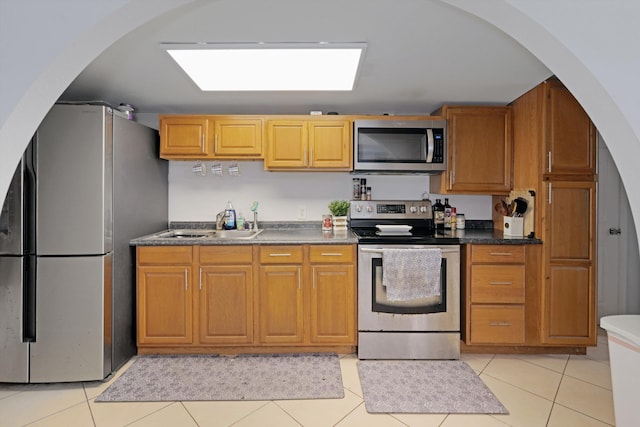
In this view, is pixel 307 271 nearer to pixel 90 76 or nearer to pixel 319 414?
pixel 319 414

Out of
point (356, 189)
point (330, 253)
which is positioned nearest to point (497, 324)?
point (330, 253)

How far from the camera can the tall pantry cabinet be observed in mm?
2371

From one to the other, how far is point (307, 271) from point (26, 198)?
6.23ft

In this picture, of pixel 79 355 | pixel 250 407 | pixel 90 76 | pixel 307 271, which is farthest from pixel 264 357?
pixel 90 76

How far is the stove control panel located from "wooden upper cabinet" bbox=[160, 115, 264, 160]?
105 cm

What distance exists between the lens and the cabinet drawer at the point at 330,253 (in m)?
2.45

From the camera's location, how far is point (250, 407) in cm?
185

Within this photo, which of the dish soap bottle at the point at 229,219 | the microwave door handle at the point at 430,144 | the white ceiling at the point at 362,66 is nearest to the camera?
the white ceiling at the point at 362,66

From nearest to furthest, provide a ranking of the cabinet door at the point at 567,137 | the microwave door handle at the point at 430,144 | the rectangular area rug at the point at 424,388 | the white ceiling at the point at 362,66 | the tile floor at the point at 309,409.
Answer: the white ceiling at the point at 362,66 < the tile floor at the point at 309,409 < the rectangular area rug at the point at 424,388 < the cabinet door at the point at 567,137 < the microwave door handle at the point at 430,144

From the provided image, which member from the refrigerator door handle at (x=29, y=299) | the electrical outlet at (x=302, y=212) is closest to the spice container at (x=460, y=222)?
the electrical outlet at (x=302, y=212)

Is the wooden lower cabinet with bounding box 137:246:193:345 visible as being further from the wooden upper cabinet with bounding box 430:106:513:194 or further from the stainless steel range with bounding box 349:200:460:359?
the wooden upper cabinet with bounding box 430:106:513:194

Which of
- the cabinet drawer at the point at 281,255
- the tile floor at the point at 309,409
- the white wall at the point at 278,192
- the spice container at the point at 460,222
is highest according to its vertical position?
the white wall at the point at 278,192

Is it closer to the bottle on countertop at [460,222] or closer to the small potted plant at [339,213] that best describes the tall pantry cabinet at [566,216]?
the bottle on countertop at [460,222]

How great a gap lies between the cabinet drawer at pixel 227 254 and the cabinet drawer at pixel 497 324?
5.91 ft
